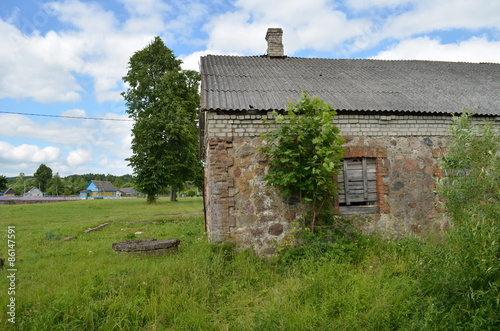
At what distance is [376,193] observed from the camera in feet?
24.6

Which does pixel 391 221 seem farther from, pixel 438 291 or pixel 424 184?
pixel 438 291

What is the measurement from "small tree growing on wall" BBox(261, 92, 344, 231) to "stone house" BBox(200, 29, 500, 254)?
0.49 meters

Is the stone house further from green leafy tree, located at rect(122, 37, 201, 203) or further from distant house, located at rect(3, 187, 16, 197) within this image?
distant house, located at rect(3, 187, 16, 197)

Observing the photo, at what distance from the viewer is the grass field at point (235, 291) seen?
4105mm

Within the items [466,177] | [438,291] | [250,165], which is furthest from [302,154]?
[438,291]

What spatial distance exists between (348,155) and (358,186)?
777 millimetres

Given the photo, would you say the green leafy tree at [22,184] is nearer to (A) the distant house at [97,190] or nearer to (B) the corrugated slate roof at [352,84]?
(A) the distant house at [97,190]

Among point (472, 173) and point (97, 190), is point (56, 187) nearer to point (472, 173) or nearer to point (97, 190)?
point (97, 190)

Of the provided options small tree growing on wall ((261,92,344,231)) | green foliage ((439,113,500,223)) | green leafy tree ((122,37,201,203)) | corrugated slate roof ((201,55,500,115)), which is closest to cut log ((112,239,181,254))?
small tree growing on wall ((261,92,344,231))

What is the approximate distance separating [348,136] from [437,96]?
3277 millimetres

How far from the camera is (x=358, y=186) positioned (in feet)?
24.5

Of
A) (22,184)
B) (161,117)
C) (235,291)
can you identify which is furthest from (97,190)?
(235,291)

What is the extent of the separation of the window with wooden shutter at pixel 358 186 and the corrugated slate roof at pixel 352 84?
4.21 ft

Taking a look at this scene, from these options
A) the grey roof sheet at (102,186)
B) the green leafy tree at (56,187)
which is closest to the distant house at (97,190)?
the grey roof sheet at (102,186)
